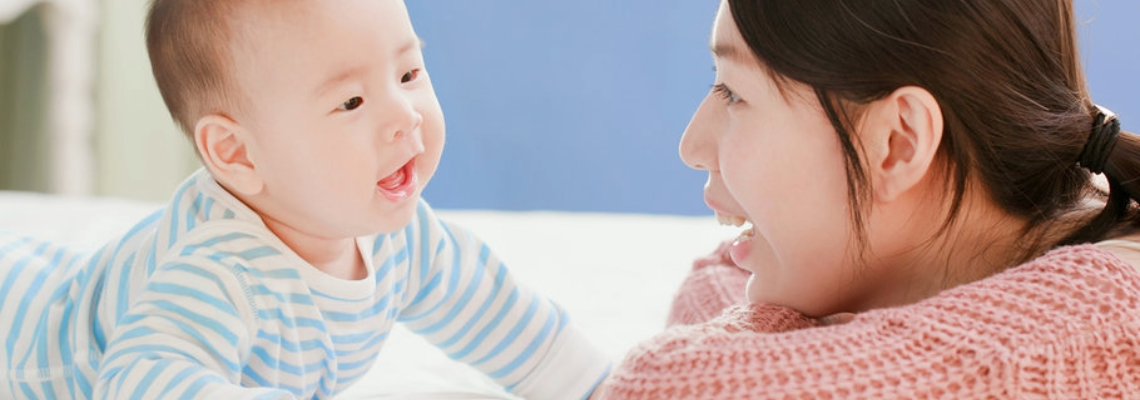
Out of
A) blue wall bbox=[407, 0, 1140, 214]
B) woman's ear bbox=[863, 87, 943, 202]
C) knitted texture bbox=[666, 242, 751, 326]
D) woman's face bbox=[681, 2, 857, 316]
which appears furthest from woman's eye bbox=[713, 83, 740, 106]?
blue wall bbox=[407, 0, 1140, 214]

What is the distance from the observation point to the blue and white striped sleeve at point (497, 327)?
1338 mm

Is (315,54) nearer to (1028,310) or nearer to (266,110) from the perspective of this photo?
(266,110)

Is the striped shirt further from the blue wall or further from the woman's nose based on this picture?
the blue wall

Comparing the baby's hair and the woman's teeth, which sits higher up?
the baby's hair

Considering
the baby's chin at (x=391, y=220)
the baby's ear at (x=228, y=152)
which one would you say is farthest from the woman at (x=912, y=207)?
the baby's ear at (x=228, y=152)

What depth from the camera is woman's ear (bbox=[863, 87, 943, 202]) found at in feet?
3.26

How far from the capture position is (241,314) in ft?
3.51

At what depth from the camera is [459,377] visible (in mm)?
1443

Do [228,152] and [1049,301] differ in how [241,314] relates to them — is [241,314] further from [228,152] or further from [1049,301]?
[1049,301]

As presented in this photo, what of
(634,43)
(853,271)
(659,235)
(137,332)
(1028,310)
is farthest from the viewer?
(634,43)

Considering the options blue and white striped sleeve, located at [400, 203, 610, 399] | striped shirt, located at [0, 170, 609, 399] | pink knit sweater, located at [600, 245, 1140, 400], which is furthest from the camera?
blue and white striped sleeve, located at [400, 203, 610, 399]

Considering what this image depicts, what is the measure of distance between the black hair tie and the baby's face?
578 millimetres

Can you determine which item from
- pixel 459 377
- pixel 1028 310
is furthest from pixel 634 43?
pixel 1028 310

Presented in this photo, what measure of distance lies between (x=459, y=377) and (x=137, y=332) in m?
0.49
